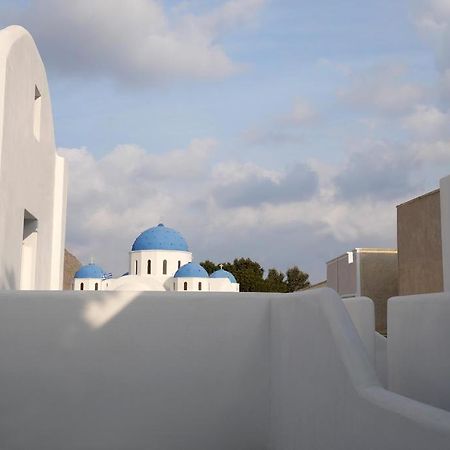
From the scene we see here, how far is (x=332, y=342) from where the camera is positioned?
5363 millimetres

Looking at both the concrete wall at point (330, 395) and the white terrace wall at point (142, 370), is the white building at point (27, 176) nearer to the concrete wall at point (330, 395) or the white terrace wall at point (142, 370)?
the white terrace wall at point (142, 370)

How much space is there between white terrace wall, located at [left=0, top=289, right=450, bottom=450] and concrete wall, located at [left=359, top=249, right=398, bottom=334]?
21.5 metres

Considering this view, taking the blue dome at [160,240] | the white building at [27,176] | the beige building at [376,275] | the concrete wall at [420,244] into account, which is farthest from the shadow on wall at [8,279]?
the blue dome at [160,240]

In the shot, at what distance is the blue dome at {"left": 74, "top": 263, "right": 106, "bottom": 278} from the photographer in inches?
1492

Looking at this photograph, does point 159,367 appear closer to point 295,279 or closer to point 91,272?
point 91,272

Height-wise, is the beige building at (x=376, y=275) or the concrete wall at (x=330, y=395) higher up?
the beige building at (x=376, y=275)

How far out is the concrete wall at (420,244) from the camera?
19781 millimetres

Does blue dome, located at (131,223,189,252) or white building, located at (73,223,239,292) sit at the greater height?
blue dome, located at (131,223,189,252)

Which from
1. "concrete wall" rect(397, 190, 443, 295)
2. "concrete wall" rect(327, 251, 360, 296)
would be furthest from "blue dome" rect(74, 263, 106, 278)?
"concrete wall" rect(397, 190, 443, 295)

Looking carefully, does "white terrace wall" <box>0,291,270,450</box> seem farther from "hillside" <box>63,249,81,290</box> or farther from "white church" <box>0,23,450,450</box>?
"hillside" <box>63,249,81,290</box>

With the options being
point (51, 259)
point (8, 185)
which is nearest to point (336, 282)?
point (51, 259)

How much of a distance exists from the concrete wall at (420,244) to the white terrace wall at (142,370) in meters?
13.2

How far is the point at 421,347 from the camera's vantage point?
24.3ft

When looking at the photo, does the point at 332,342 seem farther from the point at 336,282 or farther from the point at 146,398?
the point at 336,282
